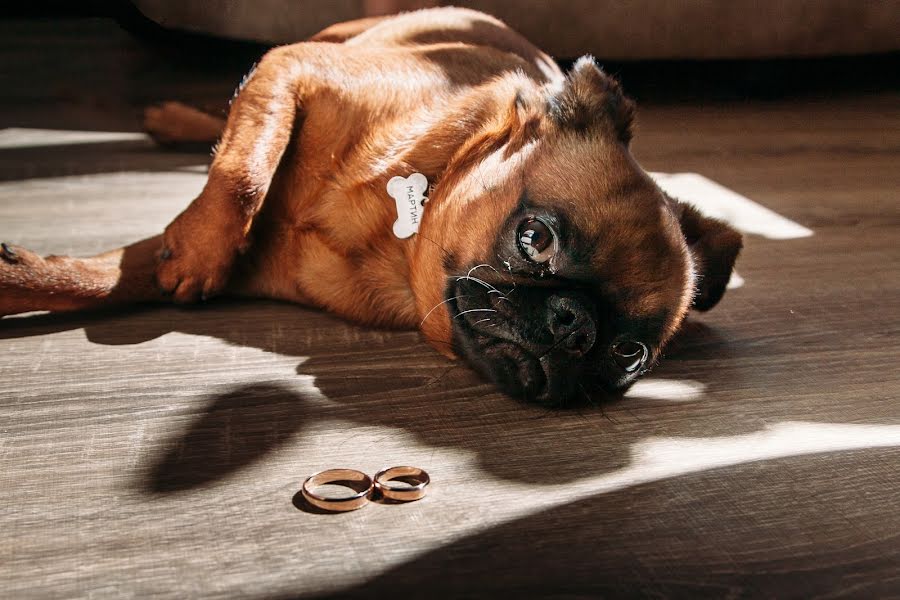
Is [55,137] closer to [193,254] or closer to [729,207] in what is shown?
[193,254]

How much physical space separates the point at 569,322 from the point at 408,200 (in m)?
0.68

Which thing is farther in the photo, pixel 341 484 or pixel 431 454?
pixel 431 454

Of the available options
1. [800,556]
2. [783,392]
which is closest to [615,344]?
[783,392]

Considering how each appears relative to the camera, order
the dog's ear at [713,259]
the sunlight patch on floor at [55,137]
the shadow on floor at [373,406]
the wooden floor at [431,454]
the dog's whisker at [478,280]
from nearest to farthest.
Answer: the wooden floor at [431,454] → the shadow on floor at [373,406] → the dog's whisker at [478,280] → the dog's ear at [713,259] → the sunlight patch on floor at [55,137]

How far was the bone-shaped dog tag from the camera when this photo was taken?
8.26ft

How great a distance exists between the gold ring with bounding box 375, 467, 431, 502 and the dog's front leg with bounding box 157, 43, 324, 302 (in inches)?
35.6

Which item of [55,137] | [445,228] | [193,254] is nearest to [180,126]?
[55,137]

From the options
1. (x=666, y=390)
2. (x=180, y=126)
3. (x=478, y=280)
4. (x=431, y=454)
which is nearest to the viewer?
(x=431, y=454)

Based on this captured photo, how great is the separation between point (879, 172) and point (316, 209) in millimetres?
3028

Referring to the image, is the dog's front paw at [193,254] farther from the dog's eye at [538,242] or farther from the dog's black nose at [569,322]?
the dog's black nose at [569,322]

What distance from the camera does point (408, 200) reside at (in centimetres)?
253

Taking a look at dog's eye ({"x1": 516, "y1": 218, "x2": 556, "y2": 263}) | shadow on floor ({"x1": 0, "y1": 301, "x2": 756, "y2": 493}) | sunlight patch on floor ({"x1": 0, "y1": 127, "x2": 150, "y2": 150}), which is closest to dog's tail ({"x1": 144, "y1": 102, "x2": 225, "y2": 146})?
sunlight patch on floor ({"x1": 0, "y1": 127, "x2": 150, "y2": 150})

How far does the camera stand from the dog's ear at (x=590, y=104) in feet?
7.96

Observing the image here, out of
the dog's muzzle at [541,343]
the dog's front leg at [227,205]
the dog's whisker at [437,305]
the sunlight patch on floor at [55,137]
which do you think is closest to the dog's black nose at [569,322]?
the dog's muzzle at [541,343]
